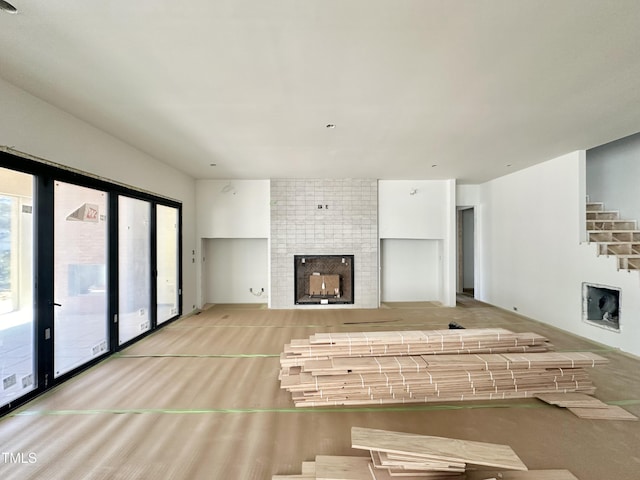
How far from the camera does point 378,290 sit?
577 centimetres

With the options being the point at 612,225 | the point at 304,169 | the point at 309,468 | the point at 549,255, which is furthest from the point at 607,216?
the point at 309,468

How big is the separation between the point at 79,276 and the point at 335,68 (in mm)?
3396

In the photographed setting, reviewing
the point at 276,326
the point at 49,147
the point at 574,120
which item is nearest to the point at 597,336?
the point at 574,120

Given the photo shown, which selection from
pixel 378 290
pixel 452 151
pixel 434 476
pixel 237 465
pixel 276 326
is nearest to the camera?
pixel 434 476

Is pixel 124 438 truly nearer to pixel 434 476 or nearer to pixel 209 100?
pixel 434 476

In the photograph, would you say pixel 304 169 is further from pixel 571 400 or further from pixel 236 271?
pixel 571 400

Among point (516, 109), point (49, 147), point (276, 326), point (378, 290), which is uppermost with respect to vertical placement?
point (516, 109)

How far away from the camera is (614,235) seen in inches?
160

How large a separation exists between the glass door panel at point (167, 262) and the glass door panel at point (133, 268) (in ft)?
0.99

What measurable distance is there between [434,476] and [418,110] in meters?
2.85

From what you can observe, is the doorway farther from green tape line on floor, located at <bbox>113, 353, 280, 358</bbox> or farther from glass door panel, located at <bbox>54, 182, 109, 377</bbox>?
glass door panel, located at <bbox>54, 182, 109, 377</bbox>

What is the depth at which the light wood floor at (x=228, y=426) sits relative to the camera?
1.68 meters

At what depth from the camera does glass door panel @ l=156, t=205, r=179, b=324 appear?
4.49 metres

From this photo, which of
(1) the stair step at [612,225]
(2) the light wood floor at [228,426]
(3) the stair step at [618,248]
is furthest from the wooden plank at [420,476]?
(1) the stair step at [612,225]
